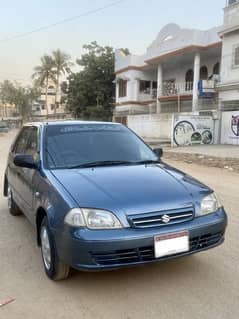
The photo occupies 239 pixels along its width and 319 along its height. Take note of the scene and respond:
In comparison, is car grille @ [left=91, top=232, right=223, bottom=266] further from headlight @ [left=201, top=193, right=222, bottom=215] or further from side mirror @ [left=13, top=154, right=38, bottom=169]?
side mirror @ [left=13, top=154, right=38, bottom=169]

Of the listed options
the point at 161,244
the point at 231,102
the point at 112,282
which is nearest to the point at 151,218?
the point at 161,244

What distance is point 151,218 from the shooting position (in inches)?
113

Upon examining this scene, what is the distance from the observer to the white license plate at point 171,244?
113 inches

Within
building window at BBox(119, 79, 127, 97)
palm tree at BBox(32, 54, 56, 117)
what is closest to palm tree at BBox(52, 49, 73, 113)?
palm tree at BBox(32, 54, 56, 117)

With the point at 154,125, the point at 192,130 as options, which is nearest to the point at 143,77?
the point at 154,125

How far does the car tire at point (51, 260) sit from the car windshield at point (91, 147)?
790mm

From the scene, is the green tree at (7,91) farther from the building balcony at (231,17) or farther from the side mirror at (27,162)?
the side mirror at (27,162)

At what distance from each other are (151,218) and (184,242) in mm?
407

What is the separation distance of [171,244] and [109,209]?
0.64m

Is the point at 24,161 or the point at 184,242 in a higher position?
the point at 24,161

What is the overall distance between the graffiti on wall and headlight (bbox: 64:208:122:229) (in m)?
18.2

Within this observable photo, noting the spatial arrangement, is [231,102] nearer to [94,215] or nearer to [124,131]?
[124,131]

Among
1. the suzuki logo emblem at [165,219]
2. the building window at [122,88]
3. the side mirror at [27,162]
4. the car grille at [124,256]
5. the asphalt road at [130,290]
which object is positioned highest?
the building window at [122,88]

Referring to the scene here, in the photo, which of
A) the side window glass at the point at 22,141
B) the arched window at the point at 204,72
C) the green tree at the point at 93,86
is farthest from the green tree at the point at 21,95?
the side window glass at the point at 22,141
